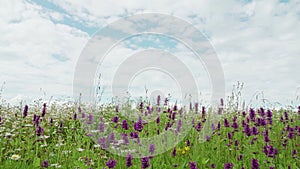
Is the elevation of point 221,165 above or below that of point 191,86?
below

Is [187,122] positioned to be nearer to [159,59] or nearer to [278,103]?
[159,59]

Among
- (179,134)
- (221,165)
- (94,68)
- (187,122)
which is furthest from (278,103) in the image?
(94,68)

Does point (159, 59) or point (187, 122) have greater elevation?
point (159, 59)

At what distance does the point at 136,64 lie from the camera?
7090mm

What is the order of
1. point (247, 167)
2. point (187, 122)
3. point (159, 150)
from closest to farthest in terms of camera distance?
point (247, 167)
point (159, 150)
point (187, 122)

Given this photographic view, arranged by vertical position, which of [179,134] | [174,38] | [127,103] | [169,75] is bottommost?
[179,134]

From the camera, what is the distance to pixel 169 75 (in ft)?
23.0

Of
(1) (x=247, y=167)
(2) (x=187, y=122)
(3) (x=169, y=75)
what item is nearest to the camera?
(1) (x=247, y=167)

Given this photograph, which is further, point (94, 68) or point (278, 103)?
point (278, 103)

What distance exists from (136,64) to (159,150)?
300 centimetres

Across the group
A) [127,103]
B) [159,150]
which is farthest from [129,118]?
[159,150]

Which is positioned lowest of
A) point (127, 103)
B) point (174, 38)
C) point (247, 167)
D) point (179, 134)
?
point (247, 167)

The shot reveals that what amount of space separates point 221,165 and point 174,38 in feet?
12.7

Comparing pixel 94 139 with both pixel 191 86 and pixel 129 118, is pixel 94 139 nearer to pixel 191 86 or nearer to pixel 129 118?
pixel 129 118
